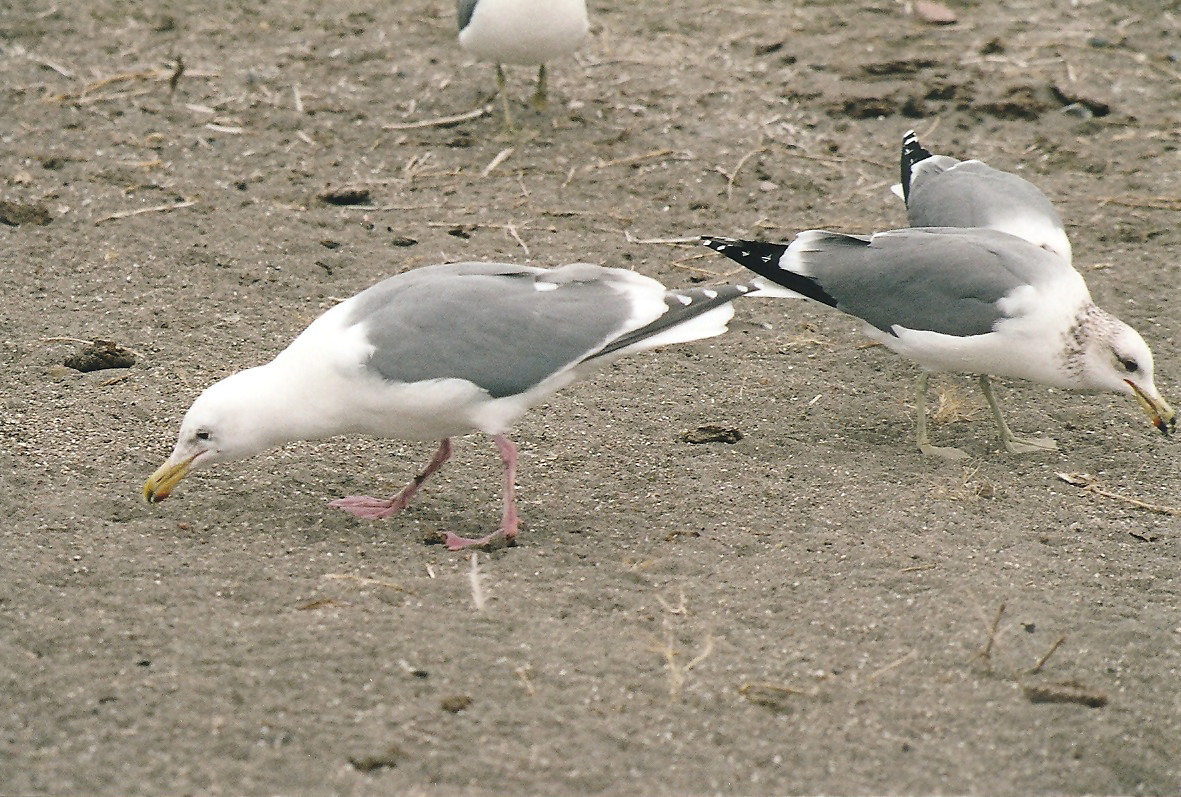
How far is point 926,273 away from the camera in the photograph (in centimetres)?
492

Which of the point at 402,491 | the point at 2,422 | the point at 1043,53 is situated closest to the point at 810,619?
the point at 402,491

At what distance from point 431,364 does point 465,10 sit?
3920 millimetres

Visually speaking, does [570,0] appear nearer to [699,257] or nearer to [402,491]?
[699,257]

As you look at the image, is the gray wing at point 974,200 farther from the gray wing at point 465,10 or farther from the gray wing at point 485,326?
the gray wing at point 465,10

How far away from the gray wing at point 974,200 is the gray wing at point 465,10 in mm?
2832

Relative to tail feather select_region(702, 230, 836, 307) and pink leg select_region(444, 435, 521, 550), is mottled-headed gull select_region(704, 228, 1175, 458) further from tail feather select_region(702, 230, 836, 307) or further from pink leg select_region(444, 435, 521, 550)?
pink leg select_region(444, 435, 521, 550)

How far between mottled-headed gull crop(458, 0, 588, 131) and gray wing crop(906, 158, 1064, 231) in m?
2.41

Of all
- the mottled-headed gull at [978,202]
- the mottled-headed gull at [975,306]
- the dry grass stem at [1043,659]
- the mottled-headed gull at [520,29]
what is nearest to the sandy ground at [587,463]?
the dry grass stem at [1043,659]

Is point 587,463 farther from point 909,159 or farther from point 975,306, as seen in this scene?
point 909,159

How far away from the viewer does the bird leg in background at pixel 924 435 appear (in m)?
4.93

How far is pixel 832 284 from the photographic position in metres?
5.11

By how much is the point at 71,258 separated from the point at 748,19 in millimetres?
4880

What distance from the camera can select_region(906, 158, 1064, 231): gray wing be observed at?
5316 millimetres

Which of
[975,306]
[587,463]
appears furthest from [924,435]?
[587,463]
